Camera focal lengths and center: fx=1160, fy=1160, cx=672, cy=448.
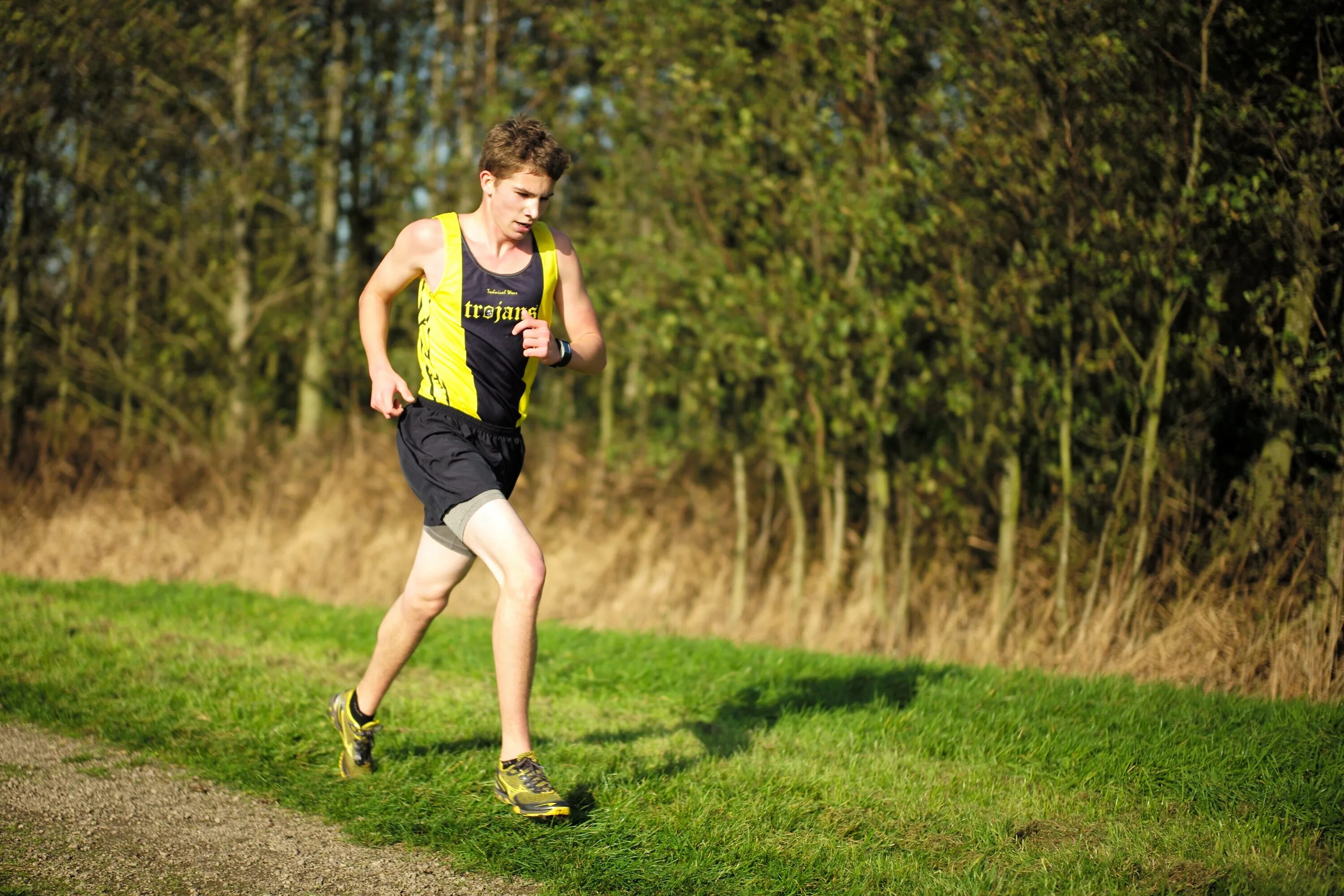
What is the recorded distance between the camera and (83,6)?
10578mm

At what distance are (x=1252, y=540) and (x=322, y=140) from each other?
11.1m

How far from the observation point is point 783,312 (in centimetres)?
855

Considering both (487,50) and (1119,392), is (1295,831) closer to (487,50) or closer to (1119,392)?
(1119,392)

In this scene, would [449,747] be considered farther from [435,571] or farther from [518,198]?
[518,198]

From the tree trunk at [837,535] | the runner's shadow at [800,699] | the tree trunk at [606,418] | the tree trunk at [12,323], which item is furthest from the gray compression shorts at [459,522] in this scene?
the tree trunk at [12,323]

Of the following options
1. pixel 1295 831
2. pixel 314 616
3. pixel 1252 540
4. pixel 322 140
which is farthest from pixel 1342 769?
pixel 322 140

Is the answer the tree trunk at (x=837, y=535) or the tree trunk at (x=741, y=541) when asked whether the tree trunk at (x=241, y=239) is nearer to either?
the tree trunk at (x=741, y=541)

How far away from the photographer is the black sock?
14.4 ft

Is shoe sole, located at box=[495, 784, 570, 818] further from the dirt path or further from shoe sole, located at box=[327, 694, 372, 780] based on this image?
shoe sole, located at box=[327, 694, 372, 780]

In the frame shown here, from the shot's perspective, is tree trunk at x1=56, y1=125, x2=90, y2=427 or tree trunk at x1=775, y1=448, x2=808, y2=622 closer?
tree trunk at x1=775, y1=448, x2=808, y2=622

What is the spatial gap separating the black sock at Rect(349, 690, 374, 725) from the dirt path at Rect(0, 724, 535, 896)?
452 millimetres

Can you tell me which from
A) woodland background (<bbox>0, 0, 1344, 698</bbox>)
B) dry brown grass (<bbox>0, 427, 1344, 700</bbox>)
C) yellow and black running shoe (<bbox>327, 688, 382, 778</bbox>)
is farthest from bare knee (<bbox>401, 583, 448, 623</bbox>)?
woodland background (<bbox>0, 0, 1344, 698</bbox>)

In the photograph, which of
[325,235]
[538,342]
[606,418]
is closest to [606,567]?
[606,418]

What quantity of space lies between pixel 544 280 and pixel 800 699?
2513 mm
